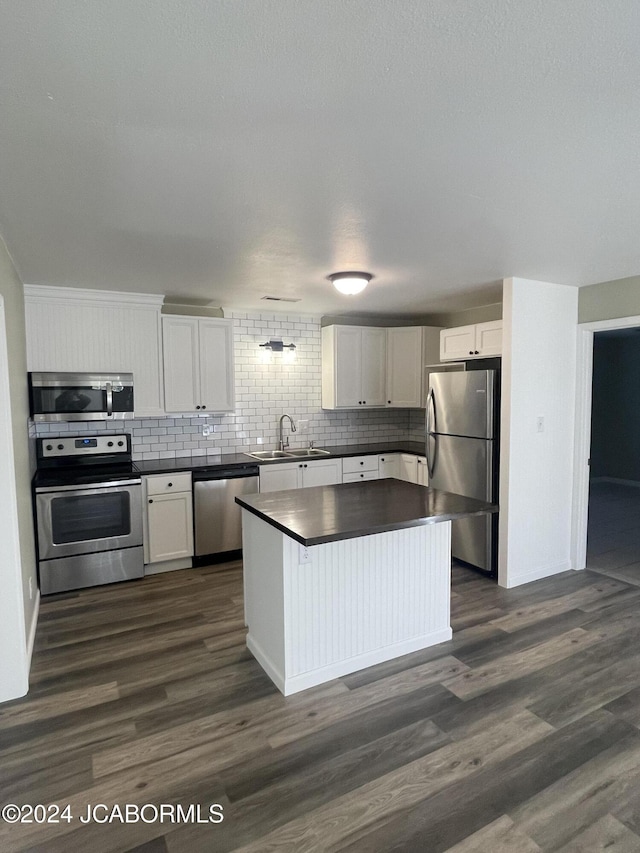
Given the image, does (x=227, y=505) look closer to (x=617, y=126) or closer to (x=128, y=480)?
(x=128, y=480)

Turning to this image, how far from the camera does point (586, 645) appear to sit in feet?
9.92

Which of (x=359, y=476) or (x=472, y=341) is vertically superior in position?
(x=472, y=341)

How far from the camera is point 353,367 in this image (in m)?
5.43

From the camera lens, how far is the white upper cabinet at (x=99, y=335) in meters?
3.93

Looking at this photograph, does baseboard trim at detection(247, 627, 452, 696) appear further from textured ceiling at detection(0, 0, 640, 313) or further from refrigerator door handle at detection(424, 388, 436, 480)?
textured ceiling at detection(0, 0, 640, 313)

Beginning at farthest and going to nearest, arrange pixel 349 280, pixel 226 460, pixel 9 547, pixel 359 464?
1. pixel 359 464
2. pixel 226 460
3. pixel 349 280
4. pixel 9 547

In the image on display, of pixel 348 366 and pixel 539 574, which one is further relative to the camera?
pixel 348 366

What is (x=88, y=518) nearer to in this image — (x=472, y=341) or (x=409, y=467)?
(x=409, y=467)

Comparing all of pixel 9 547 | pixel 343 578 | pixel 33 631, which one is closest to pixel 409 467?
pixel 343 578

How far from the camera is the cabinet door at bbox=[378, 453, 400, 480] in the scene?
5.36 m

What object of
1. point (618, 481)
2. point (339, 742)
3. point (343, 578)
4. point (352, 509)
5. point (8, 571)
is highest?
point (352, 509)

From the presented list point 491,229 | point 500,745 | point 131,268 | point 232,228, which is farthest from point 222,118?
point 500,745

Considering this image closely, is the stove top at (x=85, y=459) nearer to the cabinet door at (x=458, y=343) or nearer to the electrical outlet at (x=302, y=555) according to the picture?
the electrical outlet at (x=302, y=555)

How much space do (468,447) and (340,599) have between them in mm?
2060
